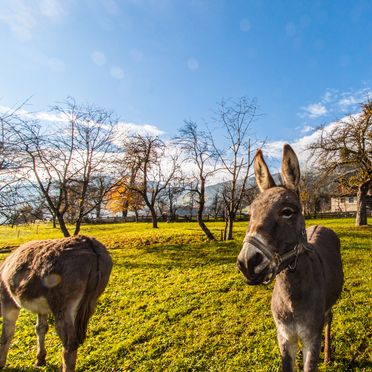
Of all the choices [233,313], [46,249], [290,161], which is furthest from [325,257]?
[46,249]

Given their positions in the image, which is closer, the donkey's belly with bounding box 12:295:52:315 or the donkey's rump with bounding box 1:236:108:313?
the donkey's rump with bounding box 1:236:108:313

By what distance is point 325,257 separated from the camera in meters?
4.30

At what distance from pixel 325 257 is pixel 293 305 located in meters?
1.52

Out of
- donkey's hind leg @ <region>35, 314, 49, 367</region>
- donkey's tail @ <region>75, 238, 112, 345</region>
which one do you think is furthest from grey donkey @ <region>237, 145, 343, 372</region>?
donkey's hind leg @ <region>35, 314, 49, 367</region>

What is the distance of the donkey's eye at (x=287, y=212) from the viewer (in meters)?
2.75

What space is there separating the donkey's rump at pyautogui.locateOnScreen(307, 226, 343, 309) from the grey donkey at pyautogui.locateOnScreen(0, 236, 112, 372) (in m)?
3.92

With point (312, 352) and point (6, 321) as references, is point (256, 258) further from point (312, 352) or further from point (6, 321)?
point (6, 321)

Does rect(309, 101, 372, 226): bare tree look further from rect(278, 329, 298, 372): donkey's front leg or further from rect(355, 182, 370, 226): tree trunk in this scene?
rect(278, 329, 298, 372): donkey's front leg

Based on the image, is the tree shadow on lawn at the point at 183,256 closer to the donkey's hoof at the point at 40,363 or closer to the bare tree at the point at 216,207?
the donkey's hoof at the point at 40,363

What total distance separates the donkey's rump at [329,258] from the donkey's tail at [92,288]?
384 centimetres

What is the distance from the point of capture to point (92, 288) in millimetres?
5160

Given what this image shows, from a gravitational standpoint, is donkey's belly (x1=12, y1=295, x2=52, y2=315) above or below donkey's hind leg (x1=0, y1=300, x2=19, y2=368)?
above

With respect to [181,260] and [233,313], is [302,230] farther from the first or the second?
[181,260]

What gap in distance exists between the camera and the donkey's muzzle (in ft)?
7.88
